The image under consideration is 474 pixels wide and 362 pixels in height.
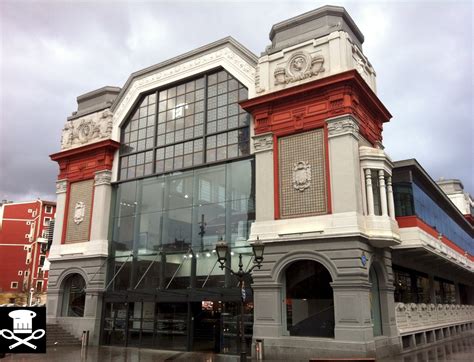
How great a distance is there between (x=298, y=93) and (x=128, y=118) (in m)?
12.9

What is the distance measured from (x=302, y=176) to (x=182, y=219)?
791cm

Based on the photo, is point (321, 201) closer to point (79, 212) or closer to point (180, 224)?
point (180, 224)

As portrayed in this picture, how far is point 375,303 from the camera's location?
2195 cm

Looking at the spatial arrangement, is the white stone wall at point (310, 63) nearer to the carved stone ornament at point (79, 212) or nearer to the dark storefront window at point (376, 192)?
the dark storefront window at point (376, 192)

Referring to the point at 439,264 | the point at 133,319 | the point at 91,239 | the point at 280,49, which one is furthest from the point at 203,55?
the point at 439,264

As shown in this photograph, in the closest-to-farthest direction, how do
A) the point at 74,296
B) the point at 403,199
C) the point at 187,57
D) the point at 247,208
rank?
the point at 247,208 < the point at 403,199 < the point at 187,57 < the point at 74,296

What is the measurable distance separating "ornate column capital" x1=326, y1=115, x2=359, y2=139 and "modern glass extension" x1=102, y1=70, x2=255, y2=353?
4.77 meters

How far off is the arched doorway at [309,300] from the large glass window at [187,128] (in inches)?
278

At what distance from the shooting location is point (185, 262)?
25266 mm

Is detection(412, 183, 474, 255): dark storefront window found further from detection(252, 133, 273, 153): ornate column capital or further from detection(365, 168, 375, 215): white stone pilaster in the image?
detection(252, 133, 273, 153): ornate column capital

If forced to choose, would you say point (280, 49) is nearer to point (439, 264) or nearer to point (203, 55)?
point (203, 55)

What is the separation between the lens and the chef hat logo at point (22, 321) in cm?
586

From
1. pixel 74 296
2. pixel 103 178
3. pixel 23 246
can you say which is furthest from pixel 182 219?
pixel 23 246

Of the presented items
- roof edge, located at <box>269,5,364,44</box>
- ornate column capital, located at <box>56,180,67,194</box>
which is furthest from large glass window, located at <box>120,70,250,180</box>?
ornate column capital, located at <box>56,180,67,194</box>
